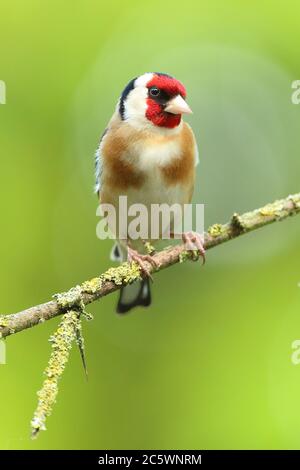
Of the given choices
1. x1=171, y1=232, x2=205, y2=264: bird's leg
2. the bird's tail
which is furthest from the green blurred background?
x1=171, y1=232, x2=205, y2=264: bird's leg

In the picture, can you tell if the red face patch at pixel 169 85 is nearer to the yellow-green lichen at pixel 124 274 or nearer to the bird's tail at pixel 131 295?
the yellow-green lichen at pixel 124 274

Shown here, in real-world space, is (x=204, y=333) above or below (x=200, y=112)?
below

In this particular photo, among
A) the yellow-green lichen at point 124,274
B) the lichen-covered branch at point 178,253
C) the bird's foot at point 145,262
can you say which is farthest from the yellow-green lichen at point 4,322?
the bird's foot at point 145,262

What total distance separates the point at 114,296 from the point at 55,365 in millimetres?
3505

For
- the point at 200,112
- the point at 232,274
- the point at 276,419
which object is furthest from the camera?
the point at 200,112

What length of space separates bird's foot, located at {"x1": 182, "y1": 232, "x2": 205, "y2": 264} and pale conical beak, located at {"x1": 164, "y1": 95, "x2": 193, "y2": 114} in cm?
72

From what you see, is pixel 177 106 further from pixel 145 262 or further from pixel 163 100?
pixel 145 262

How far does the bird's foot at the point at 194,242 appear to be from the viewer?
360cm

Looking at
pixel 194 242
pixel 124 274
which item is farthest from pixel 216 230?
pixel 124 274

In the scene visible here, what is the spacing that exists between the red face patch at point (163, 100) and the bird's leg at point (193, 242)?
723 mm

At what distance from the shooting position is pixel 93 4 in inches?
197
